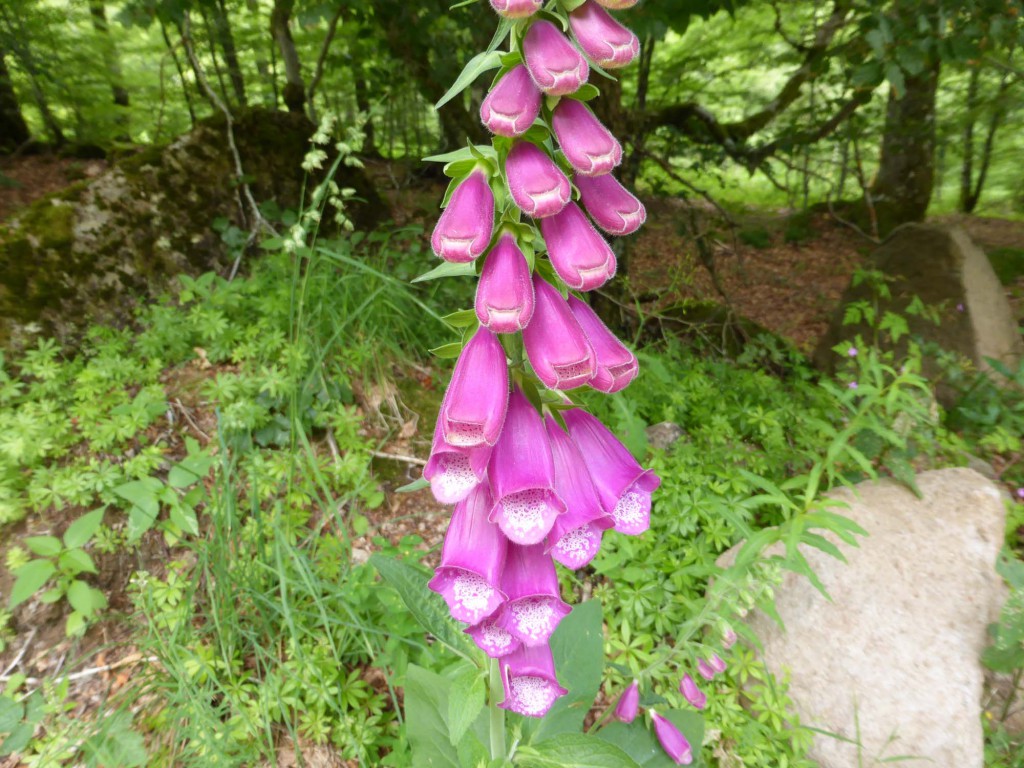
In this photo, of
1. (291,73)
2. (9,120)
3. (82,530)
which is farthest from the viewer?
(9,120)

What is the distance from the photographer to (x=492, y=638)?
48.8 inches

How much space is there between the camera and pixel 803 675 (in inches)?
94.9

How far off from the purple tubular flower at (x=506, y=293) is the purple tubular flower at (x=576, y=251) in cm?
7

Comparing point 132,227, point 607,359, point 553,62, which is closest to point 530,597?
point 607,359

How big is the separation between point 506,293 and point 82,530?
2.57m

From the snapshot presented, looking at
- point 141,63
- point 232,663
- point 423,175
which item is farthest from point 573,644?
point 141,63

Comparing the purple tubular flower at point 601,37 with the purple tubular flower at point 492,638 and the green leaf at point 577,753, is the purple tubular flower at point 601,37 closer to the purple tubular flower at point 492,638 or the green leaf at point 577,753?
the purple tubular flower at point 492,638

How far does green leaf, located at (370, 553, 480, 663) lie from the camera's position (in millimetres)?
1490

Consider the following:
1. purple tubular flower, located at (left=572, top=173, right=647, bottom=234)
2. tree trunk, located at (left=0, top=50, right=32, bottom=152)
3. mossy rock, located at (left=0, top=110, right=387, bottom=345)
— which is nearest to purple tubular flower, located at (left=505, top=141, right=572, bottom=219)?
purple tubular flower, located at (left=572, top=173, right=647, bottom=234)

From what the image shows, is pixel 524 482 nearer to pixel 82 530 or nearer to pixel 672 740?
pixel 672 740

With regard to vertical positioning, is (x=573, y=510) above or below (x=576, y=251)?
below

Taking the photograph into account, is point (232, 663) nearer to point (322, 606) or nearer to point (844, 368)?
point (322, 606)

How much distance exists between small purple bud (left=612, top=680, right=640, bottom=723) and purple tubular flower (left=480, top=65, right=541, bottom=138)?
1.73 m

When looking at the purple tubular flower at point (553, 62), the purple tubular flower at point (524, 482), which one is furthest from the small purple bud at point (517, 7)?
the purple tubular flower at point (524, 482)
